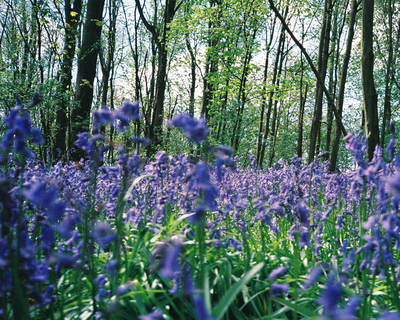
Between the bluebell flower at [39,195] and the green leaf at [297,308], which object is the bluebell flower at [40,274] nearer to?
the bluebell flower at [39,195]

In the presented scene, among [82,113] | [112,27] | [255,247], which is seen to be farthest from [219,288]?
[112,27]

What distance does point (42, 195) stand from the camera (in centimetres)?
111

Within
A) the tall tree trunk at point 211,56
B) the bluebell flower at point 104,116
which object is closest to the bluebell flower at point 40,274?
the bluebell flower at point 104,116

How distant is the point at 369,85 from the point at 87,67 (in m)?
8.41

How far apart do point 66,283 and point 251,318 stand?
1256 millimetres

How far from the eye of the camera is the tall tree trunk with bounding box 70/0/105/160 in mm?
9992

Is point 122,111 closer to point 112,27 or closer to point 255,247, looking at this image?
point 255,247

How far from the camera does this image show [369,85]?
215 inches

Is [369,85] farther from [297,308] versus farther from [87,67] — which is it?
[87,67]

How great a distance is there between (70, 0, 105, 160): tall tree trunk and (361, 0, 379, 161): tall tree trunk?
7452 millimetres

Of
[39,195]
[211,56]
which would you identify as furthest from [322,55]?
[39,195]

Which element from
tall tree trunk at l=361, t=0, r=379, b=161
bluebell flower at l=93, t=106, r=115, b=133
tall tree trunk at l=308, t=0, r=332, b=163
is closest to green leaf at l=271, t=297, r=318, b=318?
bluebell flower at l=93, t=106, r=115, b=133

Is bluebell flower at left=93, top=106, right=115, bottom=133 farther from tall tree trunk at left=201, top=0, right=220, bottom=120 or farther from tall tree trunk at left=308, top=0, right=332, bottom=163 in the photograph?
tall tree trunk at left=308, top=0, right=332, bottom=163

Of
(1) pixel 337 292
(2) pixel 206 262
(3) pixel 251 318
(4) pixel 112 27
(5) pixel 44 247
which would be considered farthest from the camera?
(4) pixel 112 27
